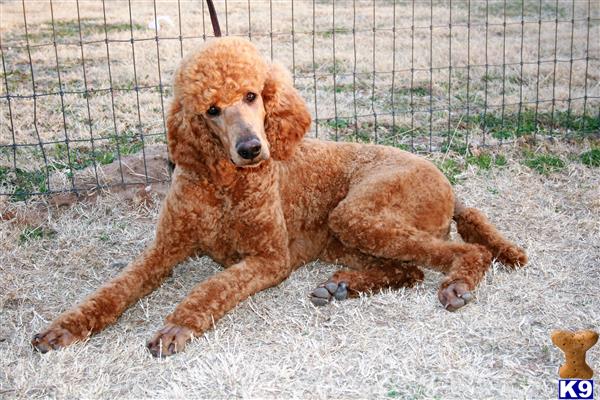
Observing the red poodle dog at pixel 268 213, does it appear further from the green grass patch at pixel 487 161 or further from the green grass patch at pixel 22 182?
the green grass patch at pixel 22 182

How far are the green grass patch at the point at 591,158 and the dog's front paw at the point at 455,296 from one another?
2406 millimetres

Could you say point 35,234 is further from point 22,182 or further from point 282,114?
point 282,114

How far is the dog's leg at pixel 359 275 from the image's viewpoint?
12.0 feet

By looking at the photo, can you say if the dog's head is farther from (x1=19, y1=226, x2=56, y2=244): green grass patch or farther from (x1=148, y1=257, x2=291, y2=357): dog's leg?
(x1=19, y1=226, x2=56, y2=244): green grass patch

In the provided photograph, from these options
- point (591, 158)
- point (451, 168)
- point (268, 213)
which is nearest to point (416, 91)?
point (451, 168)

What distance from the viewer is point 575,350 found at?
2791mm

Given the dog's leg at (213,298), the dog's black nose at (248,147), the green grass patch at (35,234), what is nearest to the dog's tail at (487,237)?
the dog's leg at (213,298)

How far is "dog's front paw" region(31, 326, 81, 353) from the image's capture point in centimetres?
315

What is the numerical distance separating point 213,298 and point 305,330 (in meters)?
0.43

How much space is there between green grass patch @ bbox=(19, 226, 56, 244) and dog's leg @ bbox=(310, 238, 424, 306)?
1.70m

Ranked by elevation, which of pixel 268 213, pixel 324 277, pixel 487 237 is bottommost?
pixel 324 277

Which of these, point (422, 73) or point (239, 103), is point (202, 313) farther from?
point (422, 73)

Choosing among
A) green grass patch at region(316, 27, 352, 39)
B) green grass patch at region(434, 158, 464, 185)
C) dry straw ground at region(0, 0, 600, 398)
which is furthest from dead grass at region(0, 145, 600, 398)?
green grass patch at region(316, 27, 352, 39)

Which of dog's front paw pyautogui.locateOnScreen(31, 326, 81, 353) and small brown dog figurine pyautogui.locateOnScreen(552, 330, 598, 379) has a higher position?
small brown dog figurine pyautogui.locateOnScreen(552, 330, 598, 379)
